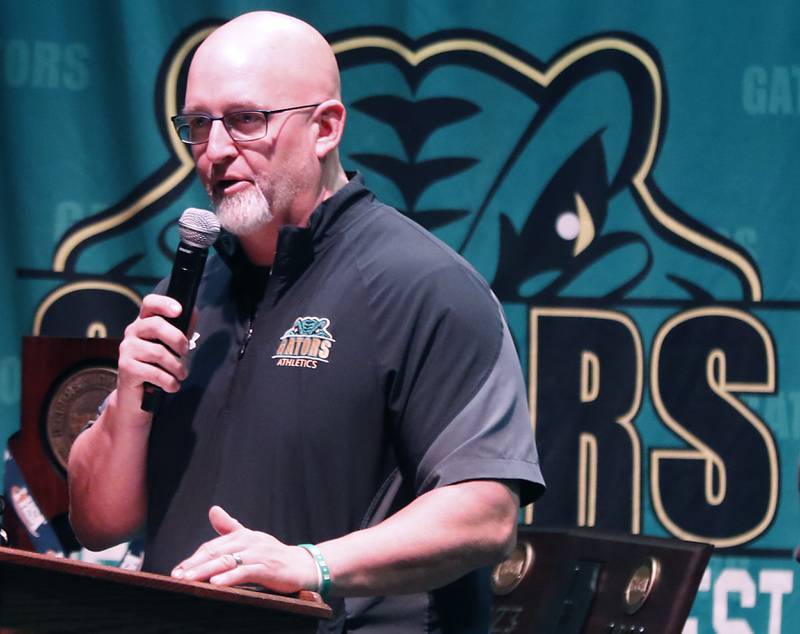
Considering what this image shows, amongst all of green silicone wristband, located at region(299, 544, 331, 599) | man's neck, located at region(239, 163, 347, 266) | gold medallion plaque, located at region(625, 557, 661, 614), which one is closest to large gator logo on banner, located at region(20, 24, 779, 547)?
gold medallion plaque, located at region(625, 557, 661, 614)

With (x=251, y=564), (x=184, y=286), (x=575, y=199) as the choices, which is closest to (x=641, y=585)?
(x=575, y=199)

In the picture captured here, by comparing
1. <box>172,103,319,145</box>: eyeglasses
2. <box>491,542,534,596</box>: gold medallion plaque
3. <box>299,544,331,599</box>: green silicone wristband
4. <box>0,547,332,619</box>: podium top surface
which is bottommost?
<box>491,542,534,596</box>: gold medallion plaque

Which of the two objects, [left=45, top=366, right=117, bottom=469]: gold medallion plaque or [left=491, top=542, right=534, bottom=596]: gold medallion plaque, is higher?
[left=45, top=366, right=117, bottom=469]: gold medallion plaque

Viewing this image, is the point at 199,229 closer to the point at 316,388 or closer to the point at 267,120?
the point at 267,120

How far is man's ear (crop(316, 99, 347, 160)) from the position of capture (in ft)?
7.13

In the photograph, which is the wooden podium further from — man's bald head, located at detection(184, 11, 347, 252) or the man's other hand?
man's bald head, located at detection(184, 11, 347, 252)

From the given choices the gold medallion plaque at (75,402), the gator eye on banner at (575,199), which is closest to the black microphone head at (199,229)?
the gold medallion plaque at (75,402)

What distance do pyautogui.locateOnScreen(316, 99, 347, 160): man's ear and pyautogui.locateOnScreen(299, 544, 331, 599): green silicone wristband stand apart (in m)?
0.69

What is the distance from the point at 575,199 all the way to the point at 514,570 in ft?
3.25

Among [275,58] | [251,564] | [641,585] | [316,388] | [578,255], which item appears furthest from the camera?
[578,255]

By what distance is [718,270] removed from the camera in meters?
3.56

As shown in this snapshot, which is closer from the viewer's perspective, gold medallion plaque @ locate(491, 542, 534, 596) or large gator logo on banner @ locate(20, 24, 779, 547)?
gold medallion plaque @ locate(491, 542, 534, 596)

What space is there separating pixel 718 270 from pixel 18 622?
8.13ft

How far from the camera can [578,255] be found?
11.7 ft
